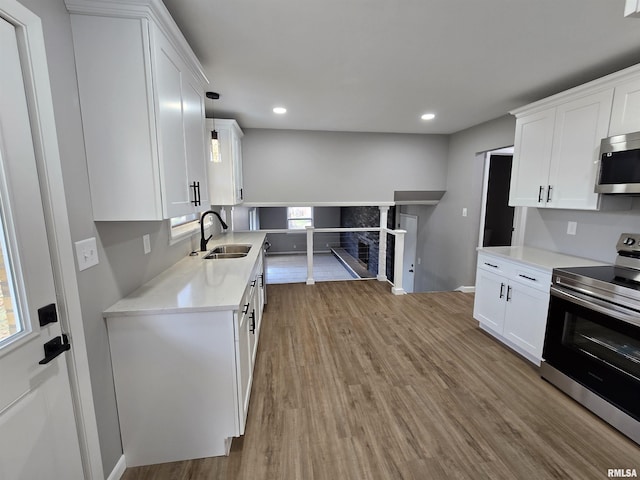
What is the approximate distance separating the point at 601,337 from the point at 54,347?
3.08m

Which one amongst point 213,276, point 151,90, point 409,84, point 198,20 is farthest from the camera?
point 409,84

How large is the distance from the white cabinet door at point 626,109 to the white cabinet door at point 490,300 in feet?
4.71

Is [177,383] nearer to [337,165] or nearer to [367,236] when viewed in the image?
[337,165]

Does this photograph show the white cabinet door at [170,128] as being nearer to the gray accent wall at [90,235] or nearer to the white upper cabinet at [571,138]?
the gray accent wall at [90,235]

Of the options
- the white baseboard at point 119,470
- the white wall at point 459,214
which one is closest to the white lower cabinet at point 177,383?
the white baseboard at point 119,470

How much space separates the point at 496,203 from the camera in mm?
A: 4359

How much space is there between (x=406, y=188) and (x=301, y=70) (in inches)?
123

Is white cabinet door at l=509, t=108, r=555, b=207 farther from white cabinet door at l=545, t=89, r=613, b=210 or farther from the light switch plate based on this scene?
the light switch plate

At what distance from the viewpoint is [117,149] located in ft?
4.42

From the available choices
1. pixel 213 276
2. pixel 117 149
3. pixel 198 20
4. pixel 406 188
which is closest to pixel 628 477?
pixel 213 276

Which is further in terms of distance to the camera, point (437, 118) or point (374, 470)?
point (437, 118)

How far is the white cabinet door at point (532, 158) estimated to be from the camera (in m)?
2.66

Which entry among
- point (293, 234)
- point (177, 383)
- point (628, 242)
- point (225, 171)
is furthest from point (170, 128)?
point (293, 234)

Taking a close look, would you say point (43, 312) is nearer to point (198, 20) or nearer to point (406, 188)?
point (198, 20)
